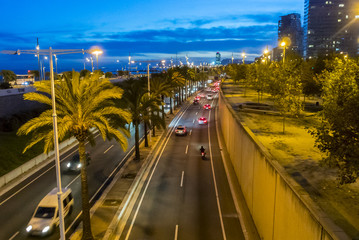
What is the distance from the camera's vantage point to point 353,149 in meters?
9.14

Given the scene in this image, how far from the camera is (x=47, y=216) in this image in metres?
16.0

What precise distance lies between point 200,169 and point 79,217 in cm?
1209

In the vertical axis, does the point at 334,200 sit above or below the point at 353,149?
below

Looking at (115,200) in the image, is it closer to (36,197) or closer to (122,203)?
(122,203)

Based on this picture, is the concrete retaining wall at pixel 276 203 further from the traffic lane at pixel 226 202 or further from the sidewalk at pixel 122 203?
the traffic lane at pixel 226 202

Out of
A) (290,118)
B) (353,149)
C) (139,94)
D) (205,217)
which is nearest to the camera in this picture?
(353,149)

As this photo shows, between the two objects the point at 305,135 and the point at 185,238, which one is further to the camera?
the point at 305,135

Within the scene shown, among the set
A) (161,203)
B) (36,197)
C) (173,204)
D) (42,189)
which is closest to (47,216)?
(36,197)

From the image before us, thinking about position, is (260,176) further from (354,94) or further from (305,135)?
(305,135)

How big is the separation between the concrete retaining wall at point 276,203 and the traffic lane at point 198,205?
2.39 meters

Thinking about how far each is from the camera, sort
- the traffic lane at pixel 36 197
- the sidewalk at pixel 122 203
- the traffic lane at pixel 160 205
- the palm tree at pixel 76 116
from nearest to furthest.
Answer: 1. the palm tree at pixel 76 116
2. the sidewalk at pixel 122 203
3. the traffic lane at pixel 160 205
4. the traffic lane at pixel 36 197

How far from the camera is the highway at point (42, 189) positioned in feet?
55.3

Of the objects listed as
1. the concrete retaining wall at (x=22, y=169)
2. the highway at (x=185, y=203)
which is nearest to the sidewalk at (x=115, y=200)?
the highway at (x=185, y=203)

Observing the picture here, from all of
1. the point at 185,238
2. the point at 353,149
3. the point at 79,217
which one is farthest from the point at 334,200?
the point at 79,217
